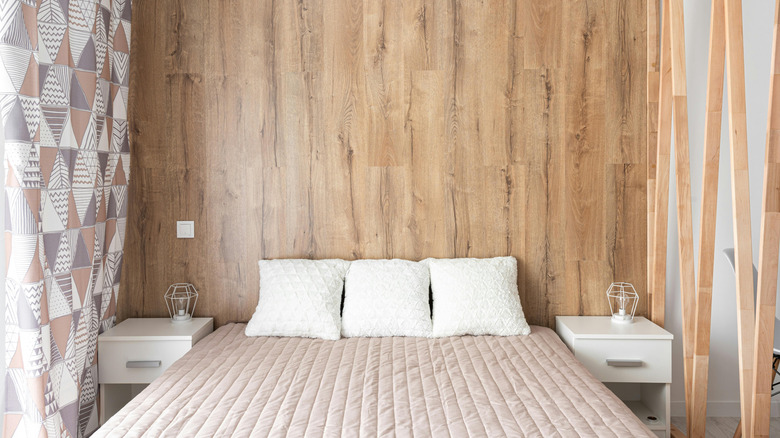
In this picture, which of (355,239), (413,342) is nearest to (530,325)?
(413,342)

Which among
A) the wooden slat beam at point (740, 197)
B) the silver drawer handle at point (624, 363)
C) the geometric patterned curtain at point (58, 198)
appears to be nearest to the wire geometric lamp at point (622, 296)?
the silver drawer handle at point (624, 363)

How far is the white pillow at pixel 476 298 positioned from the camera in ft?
8.08

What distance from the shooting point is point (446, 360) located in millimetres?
2143

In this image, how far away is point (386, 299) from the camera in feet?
8.23

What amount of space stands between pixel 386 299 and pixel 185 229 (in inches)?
43.8

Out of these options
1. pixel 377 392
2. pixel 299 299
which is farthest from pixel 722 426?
pixel 299 299

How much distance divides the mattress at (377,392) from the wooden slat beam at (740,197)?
0.61 m

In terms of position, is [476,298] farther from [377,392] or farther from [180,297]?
[180,297]

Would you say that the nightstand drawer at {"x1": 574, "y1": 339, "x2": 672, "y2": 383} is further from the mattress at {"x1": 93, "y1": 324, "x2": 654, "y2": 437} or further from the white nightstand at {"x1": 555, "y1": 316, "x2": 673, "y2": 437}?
the mattress at {"x1": 93, "y1": 324, "x2": 654, "y2": 437}

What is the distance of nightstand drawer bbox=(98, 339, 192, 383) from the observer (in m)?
2.42

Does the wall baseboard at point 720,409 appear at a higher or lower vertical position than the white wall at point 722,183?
lower

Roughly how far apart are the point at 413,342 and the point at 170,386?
102cm

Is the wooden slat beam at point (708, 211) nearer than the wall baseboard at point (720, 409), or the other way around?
the wooden slat beam at point (708, 211)

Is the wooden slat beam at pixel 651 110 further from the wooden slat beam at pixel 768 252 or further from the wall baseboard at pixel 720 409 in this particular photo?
the wooden slat beam at pixel 768 252
